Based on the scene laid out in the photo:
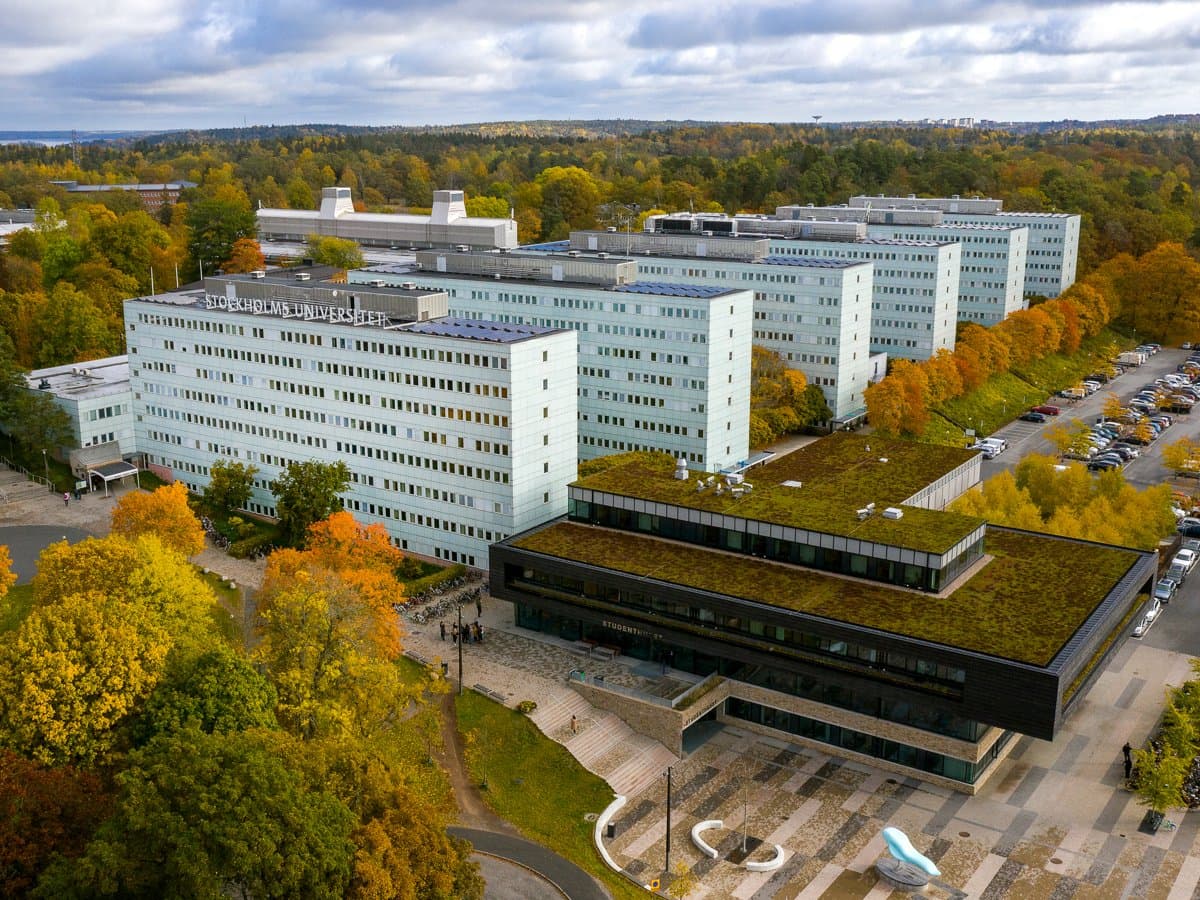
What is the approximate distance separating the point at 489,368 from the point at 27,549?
127 feet

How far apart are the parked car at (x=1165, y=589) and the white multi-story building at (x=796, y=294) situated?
149 feet

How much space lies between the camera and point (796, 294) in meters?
124

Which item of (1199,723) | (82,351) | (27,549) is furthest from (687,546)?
(82,351)

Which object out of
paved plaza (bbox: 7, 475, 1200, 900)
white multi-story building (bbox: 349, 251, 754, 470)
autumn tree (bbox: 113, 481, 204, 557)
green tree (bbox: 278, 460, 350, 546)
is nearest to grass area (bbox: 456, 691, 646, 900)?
paved plaza (bbox: 7, 475, 1200, 900)

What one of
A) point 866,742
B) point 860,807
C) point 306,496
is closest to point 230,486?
point 306,496

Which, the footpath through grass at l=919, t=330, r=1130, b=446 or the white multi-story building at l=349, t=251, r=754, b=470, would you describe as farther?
the footpath through grass at l=919, t=330, r=1130, b=446

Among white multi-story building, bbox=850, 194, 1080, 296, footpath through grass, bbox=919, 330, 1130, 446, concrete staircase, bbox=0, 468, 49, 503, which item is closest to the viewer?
concrete staircase, bbox=0, 468, 49, 503

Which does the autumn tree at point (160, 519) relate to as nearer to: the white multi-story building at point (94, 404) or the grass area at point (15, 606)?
the grass area at point (15, 606)

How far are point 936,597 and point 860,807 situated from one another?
1322 centimetres

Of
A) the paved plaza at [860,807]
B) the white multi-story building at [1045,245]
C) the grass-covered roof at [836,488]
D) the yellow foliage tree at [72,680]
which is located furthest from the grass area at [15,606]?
the white multi-story building at [1045,245]

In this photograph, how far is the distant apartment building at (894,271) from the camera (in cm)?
14012

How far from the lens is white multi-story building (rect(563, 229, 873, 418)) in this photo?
123 meters

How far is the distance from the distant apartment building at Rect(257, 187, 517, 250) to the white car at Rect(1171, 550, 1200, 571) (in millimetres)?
99562

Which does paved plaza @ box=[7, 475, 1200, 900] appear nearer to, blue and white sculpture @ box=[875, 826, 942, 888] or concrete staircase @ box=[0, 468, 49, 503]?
blue and white sculpture @ box=[875, 826, 942, 888]
